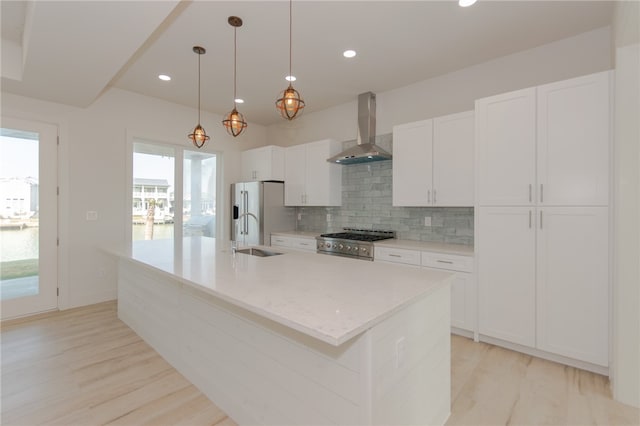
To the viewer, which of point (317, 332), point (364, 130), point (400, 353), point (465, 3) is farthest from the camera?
point (364, 130)

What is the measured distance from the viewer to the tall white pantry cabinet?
2.30 metres

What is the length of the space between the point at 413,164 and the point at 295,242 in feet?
6.70

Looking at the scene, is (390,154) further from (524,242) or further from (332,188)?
(524,242)

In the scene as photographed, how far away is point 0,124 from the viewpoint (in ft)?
11.1

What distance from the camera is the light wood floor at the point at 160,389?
1.85m

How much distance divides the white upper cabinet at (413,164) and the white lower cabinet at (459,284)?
66 cm

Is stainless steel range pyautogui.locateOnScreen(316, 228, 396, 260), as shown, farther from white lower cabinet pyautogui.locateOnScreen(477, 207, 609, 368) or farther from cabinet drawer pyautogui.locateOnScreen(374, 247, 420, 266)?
white lower cabinet pyautogui.locateOnScreen(477, 207, 609, 368)

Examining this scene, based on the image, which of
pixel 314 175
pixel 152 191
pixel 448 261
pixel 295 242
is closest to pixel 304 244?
pixel 295 242

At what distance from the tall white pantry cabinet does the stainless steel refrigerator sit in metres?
3.05

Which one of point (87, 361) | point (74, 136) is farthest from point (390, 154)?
point (74, 136)

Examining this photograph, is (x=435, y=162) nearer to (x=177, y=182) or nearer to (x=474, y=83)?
(x=474, y=83)

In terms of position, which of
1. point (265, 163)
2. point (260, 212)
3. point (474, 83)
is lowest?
point (260, 212)

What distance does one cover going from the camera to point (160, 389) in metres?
2.15

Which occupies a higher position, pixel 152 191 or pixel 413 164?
pixel 413 164
